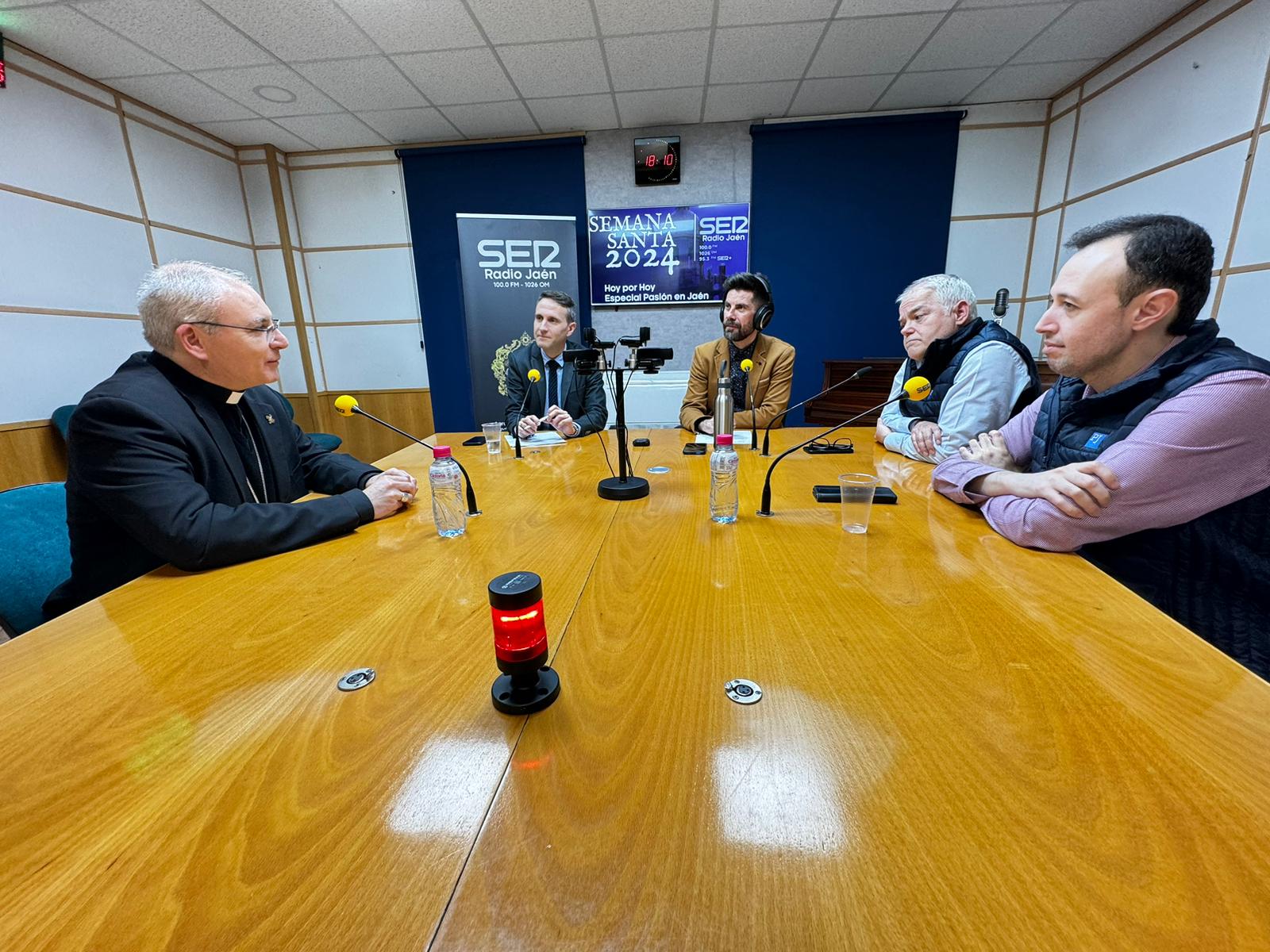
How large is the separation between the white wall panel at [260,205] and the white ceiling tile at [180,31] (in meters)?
1.38

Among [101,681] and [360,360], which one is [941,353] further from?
[360,360]

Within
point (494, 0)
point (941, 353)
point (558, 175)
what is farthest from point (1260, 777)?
point (558, 175)

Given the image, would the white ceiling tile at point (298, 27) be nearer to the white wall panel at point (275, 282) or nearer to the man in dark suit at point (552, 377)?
the man in dark suit at point (552, 377)

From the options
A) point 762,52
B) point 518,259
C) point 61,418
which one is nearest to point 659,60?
point 762,52

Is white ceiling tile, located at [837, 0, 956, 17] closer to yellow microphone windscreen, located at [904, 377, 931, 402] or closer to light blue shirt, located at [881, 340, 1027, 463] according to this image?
light blue shirt, located at [881, 340, 1027, 463]

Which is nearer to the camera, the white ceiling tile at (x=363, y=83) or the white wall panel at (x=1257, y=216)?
the white wall panel at (x=1257, y=216)

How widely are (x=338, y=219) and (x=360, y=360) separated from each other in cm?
117

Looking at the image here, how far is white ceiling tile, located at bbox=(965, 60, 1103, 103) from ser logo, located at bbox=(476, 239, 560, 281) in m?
3.18

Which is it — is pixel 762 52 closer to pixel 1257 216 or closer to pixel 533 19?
pixel 533 19

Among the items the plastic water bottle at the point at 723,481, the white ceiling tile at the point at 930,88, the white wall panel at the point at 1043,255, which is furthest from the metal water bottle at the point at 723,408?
the white wall panel at the point at 1043,255

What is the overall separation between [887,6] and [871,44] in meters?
0.37

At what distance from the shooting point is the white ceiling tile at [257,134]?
3.75 meters

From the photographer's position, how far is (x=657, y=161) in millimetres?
4102

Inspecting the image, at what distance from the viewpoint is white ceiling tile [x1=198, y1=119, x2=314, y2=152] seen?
375 cm
